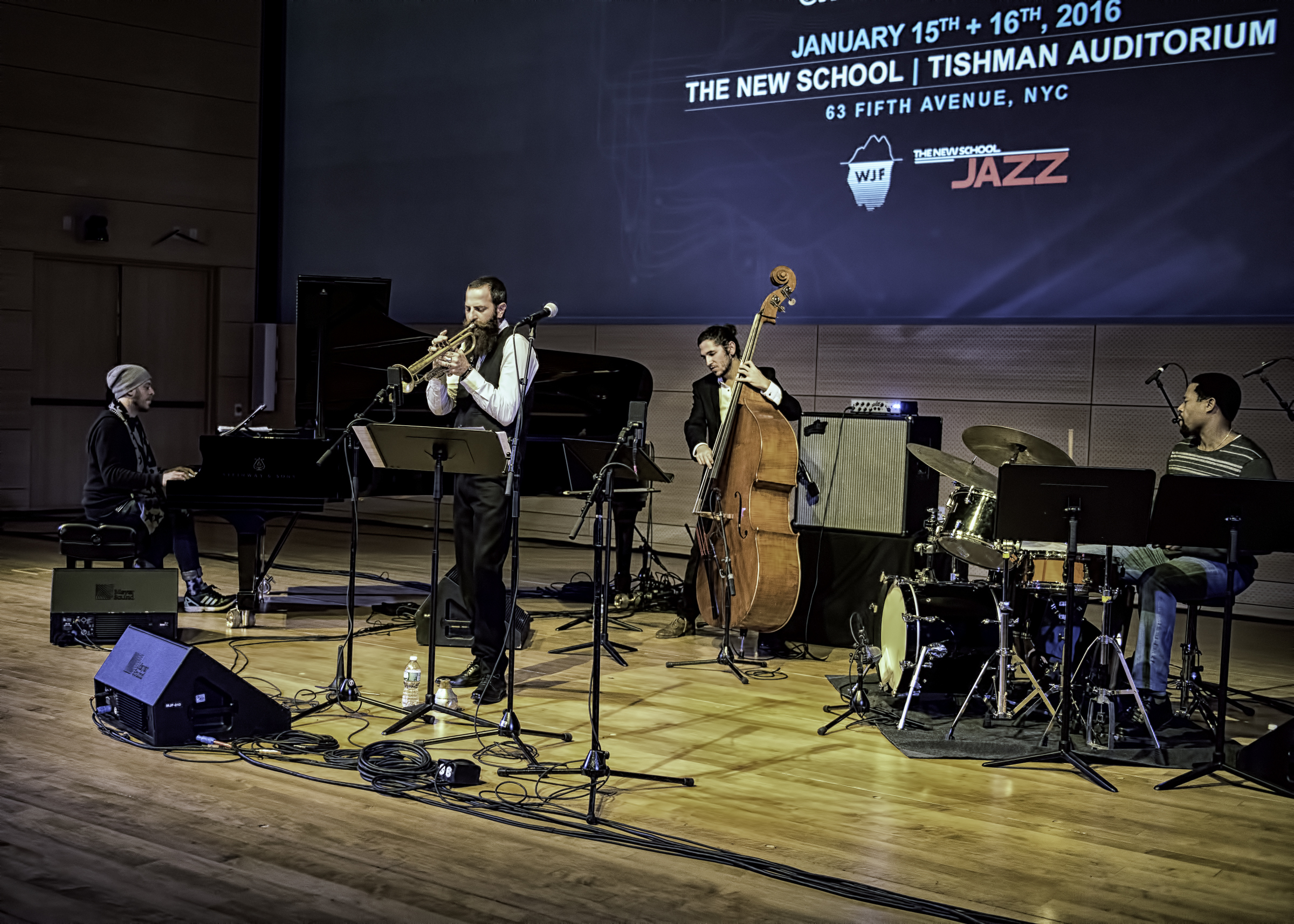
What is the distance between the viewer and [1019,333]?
8.09 metres

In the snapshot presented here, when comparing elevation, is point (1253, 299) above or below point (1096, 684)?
above

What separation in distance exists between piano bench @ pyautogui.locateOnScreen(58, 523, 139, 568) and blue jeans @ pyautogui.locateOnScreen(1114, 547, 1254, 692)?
466cm

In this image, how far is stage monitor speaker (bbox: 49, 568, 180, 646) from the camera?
5793mm

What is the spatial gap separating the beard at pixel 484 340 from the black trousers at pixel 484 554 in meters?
0.46

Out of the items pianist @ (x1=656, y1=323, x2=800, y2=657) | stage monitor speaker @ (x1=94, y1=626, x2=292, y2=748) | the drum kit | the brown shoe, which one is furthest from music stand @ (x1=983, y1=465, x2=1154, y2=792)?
the brown shoe

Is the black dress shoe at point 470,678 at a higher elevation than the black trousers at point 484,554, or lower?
lower

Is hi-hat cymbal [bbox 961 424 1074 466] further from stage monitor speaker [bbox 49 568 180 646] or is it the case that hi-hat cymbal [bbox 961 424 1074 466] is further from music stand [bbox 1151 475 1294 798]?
stage monitor speaker [bbox 49 568 180 646]

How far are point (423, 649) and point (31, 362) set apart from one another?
6.64 m

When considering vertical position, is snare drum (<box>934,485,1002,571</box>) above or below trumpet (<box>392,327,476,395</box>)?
below

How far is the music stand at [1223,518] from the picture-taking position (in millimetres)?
4176

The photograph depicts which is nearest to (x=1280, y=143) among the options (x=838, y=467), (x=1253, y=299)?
(x=1253, y=299)

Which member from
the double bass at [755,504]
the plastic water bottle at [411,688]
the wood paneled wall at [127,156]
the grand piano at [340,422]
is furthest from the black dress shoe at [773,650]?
the wood paneled wall at [127,156]

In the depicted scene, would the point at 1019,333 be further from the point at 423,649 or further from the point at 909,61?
the point at 423,649

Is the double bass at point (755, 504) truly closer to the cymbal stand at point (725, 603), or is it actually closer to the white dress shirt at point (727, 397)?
the cymbal stand at point (725, 603)
